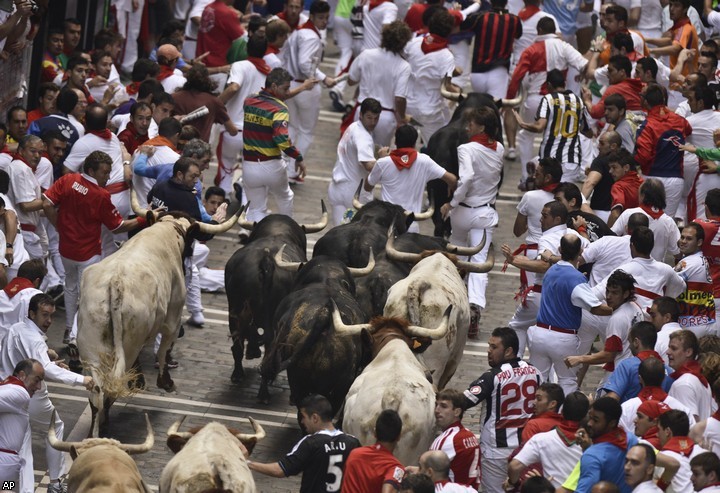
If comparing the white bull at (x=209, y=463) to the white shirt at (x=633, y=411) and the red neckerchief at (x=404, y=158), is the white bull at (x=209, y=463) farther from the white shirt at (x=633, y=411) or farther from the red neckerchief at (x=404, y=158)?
the red neckerchief at (x=404, y=158)

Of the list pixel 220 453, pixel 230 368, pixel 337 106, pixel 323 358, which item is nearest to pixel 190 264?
pixel 230 368

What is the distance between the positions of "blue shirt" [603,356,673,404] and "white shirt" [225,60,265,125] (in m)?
8.74

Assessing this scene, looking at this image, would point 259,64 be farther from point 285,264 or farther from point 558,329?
point 558,329

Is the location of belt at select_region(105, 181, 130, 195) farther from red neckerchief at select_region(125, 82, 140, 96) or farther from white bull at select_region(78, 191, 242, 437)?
red neckerchief at select_region(125, 82, 140, 96)

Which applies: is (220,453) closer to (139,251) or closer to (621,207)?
(139,251)

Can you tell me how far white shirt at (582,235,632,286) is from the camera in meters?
15.5

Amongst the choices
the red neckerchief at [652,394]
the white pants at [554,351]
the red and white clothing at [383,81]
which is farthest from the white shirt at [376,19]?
the red neckerchief at [652,394]

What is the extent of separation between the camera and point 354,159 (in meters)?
18.8

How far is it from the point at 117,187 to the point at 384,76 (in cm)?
506

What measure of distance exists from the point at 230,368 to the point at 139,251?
8.72 feet

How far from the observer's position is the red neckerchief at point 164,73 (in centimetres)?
2000

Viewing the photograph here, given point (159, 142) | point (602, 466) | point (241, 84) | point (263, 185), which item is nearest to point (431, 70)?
point (241, 84)

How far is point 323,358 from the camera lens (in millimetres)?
14281

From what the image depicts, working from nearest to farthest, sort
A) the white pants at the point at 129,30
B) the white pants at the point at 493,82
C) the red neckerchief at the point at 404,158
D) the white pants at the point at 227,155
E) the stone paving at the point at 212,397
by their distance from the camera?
1. the stone paving at the point at 212,397
2. the red neckerchief at the point at 404,158
3. the white pants at the point at 227,155
4. the white pants at the point at 493,82
5. the white pants at the point at 129,30
